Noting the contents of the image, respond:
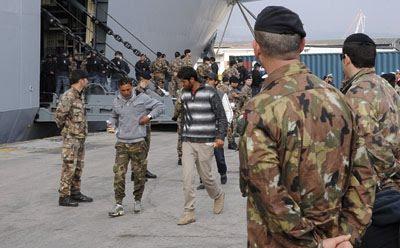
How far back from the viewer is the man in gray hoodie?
6.96 m

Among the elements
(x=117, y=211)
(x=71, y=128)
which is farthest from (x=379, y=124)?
(x=71, y=128)

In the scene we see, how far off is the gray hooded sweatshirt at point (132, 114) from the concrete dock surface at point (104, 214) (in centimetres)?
90

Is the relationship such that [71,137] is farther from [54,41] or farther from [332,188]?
[54,41]

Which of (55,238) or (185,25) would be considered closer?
(55,238)

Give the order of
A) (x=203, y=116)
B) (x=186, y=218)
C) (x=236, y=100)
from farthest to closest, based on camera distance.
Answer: (x=236, y=100), (x=203, y=116), (x=186, y=218)

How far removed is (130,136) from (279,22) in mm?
4605

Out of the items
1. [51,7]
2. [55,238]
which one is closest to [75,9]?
[51,7]

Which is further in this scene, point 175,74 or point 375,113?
point 175,74

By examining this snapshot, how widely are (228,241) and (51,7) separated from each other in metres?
15.6

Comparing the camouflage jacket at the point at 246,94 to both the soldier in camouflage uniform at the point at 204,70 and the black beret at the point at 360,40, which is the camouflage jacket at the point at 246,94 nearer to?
the soldier in camouflage uniform at the point at 204,70

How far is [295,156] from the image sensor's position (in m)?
2.43

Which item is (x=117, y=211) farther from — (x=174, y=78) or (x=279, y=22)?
(x=174, y=78)

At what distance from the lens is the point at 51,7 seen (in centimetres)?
1986

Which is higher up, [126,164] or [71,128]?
[71,128]
